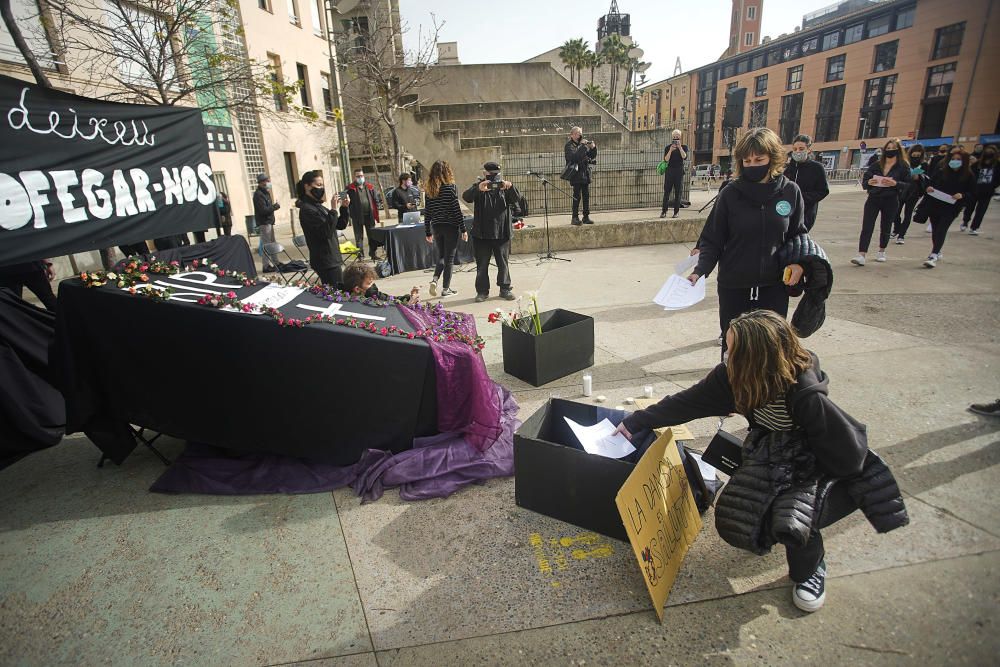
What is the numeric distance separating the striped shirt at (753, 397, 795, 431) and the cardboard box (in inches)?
83.5

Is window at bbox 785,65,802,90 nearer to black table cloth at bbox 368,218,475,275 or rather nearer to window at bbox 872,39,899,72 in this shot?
window at bbox 872,39,899,72

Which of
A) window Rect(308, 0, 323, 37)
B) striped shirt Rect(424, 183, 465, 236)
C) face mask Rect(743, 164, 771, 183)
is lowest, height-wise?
striped shirt Rect(424, 183, 465, 236)

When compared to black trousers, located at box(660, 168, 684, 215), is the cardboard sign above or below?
below

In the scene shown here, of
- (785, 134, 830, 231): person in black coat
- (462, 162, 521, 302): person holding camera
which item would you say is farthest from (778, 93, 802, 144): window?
(462, 162, 521, 302): person holding camera

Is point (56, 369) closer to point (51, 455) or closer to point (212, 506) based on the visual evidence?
point (51, 455)

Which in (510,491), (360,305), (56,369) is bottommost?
(510,491)

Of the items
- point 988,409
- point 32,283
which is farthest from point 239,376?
point 988,409

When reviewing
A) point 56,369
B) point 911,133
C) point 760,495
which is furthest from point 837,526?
point 911,133

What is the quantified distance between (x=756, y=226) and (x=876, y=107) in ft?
181

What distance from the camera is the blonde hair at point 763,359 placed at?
6.47ft

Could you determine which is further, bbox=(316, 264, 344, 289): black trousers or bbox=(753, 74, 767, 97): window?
bbox=(753, 74, 767, 97): window

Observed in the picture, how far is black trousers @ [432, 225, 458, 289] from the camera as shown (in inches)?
266

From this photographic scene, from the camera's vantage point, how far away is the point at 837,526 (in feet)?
8.16

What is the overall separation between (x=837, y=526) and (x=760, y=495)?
825 mm
